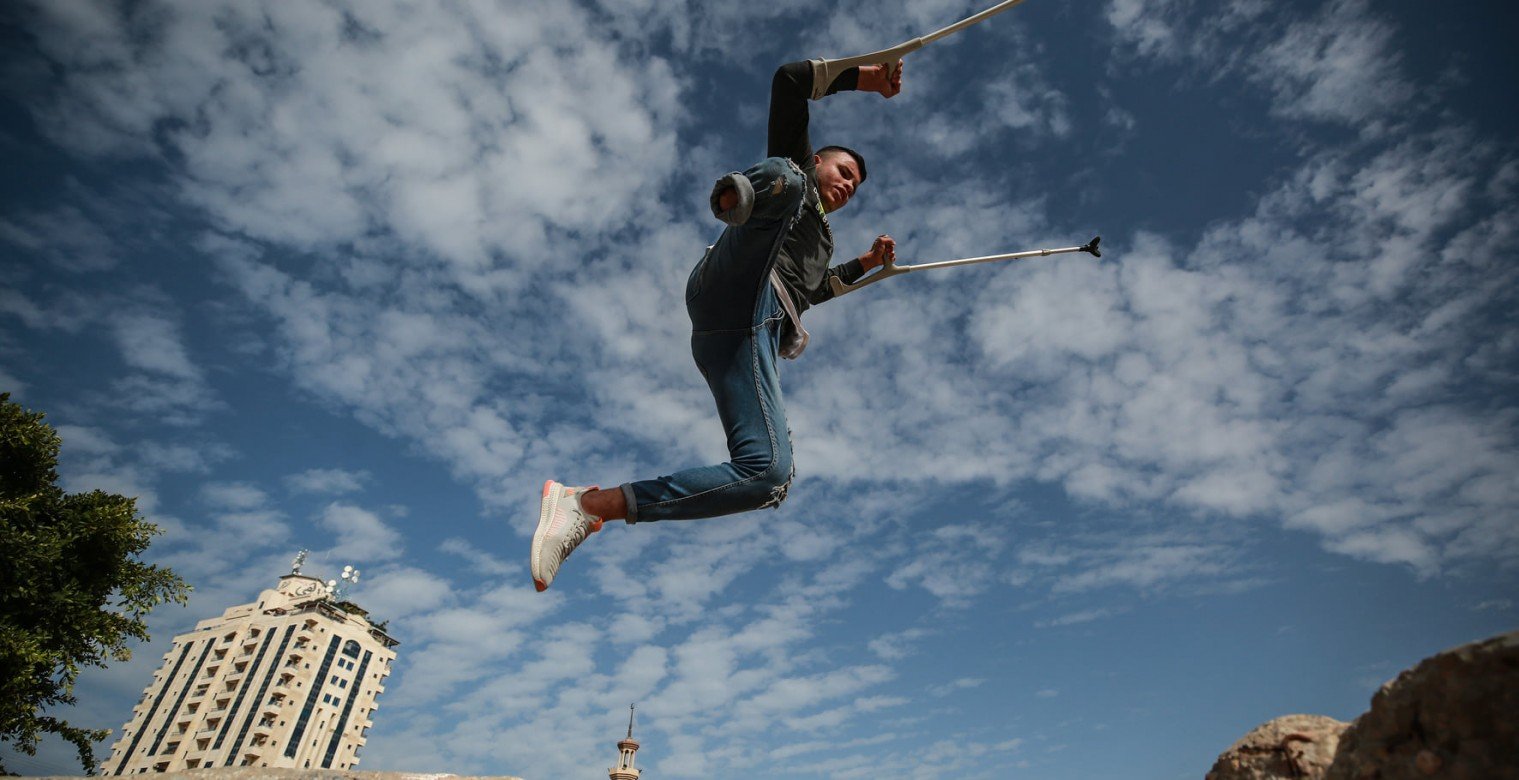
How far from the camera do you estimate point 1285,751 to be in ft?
6.47

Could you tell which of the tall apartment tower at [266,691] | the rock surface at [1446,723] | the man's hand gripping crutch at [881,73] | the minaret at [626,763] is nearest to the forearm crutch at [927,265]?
the man's hand gripping crutch at [881,73]

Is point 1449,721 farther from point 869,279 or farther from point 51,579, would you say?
point 51,579

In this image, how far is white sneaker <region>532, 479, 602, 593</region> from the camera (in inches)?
143

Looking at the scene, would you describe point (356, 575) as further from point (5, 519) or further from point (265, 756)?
point (5, 519)

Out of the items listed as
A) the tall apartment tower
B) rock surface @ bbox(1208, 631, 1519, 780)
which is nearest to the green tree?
rock surface @ bbox(1208, 631, 1519, 780)

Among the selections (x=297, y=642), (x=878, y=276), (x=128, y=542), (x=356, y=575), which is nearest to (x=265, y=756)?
(x=297, y=642)

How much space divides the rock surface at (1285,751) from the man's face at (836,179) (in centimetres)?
371

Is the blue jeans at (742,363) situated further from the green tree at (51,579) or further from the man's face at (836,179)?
the green tree at (51,579)

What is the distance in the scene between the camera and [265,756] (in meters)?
63.8

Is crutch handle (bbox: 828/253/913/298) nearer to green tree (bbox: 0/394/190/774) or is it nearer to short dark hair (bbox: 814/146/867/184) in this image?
short dark hair (bbox: 814/146/867/184)

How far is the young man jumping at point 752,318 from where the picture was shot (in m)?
3.65

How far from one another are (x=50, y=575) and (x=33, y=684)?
1842 millimetres

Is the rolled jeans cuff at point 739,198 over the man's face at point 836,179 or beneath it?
beneath

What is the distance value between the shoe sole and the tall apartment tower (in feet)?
259
